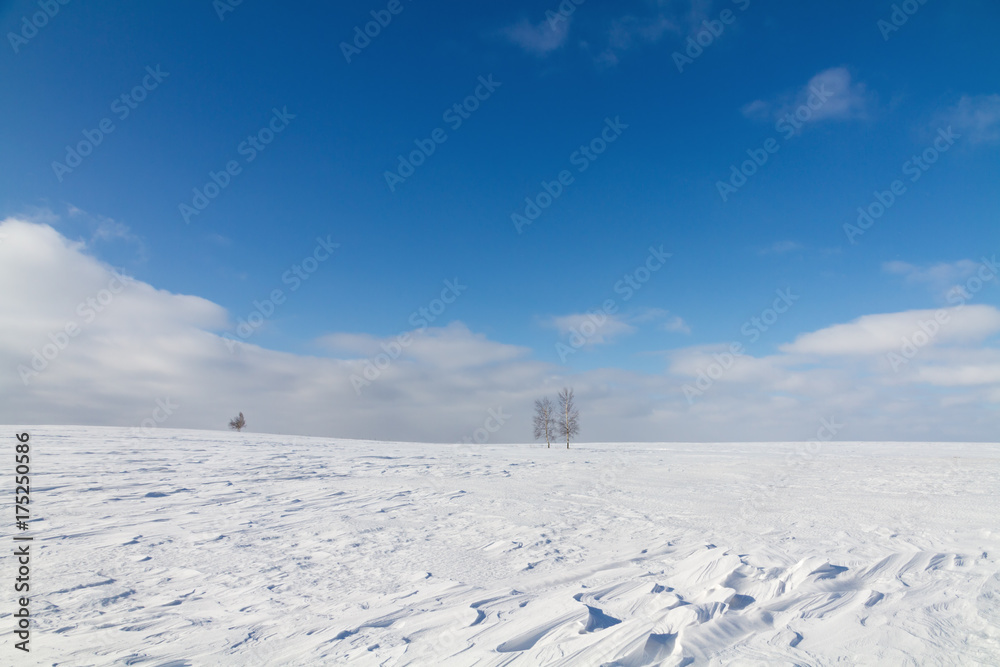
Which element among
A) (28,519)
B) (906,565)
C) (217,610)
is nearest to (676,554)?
(906,565)

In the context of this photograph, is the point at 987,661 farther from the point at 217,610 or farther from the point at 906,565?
the point at 217,610

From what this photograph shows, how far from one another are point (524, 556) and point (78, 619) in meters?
4.42

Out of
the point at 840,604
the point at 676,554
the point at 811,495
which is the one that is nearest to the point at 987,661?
the point at 840,604

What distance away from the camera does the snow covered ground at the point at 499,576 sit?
3.46 m

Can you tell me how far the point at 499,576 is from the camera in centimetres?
515

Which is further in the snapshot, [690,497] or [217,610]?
[690,497]

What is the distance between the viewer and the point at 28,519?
6949mm

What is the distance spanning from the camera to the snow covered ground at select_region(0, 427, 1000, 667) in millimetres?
3463

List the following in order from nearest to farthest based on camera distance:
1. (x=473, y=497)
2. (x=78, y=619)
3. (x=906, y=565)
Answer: (x=78, y=619)
(x=906, y=565)
(x=473, y=497)

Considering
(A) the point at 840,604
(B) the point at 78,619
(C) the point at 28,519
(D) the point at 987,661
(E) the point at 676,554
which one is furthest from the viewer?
(C) the point at 28,519

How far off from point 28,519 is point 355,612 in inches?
256

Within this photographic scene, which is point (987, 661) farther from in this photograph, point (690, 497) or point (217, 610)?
point (690, 497)

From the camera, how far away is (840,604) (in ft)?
13.8

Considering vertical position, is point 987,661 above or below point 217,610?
below
